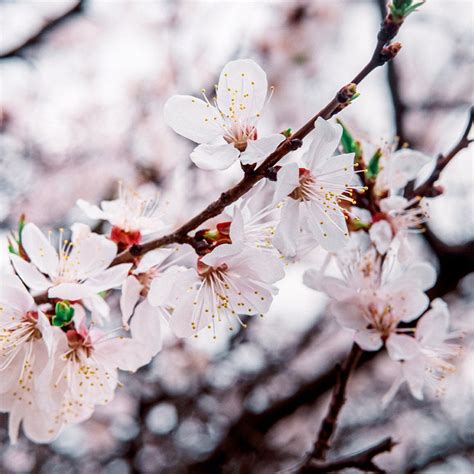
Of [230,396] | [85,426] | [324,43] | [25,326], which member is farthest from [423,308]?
[324,43]

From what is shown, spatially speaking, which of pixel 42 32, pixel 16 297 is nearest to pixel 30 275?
pixel 16 297

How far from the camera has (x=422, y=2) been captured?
33.9 inches

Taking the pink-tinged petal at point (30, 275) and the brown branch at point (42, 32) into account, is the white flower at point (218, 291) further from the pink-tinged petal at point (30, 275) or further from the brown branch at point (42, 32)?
the brown branch at point (42, 32)

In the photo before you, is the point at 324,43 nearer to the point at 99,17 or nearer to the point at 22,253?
the point at 99,17

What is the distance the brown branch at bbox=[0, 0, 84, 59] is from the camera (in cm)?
329

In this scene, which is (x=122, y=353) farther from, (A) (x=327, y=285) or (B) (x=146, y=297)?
(A) (x=327, y=285)

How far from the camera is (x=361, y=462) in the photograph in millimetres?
1177

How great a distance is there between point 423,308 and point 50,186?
4.75 meters

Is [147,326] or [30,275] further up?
[30,275]

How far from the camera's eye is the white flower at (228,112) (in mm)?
1000

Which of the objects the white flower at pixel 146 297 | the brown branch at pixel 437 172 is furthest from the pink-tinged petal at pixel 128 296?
the brown branch at pixel 437 172

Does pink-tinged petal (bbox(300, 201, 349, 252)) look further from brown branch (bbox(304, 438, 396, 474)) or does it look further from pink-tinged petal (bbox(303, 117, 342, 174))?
brown branch (bbox(304, 438, 396, 474))

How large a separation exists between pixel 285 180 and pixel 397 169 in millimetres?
622

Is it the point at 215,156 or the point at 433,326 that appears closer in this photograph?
the point at 215,156
